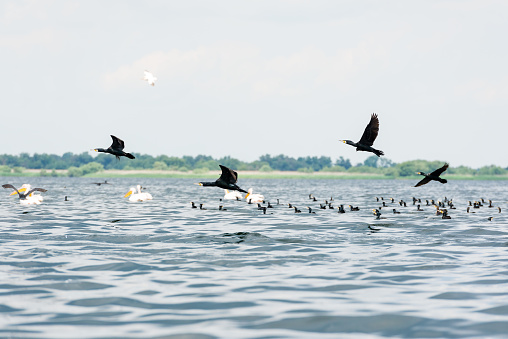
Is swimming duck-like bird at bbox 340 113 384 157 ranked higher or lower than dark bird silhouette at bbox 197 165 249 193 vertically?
higher

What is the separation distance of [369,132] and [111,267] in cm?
1152

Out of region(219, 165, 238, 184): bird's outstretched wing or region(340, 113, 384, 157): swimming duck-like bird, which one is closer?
region(219, 165, 238, 184): bird's outstretched wing

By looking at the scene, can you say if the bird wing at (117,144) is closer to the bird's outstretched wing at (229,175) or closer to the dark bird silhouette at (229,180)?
the dark bird silhouette at (229,180)

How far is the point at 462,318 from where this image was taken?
35.9 ft

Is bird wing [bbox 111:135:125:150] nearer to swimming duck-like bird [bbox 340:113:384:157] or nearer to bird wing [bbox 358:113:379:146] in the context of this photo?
swimming duck-like bird [bbox 340:113:384:157]

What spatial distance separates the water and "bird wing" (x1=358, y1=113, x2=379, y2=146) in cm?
380

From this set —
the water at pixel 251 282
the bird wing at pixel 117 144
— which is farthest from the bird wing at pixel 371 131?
the bird wing at pixel 117 144

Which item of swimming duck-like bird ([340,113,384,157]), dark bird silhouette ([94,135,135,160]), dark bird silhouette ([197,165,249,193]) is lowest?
dark bird silhouette ([197,165,249,193])

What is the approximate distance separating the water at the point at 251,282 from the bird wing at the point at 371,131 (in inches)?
149

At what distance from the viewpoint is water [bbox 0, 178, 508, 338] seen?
10375 mm

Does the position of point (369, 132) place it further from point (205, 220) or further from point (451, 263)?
point (205, 220)

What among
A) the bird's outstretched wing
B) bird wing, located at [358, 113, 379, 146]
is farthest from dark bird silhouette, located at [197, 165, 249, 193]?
bird wing, located at [358, 113, 379, 146]

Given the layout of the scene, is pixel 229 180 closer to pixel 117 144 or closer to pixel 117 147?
pixel 117 144

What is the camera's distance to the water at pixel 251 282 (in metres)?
10.4
